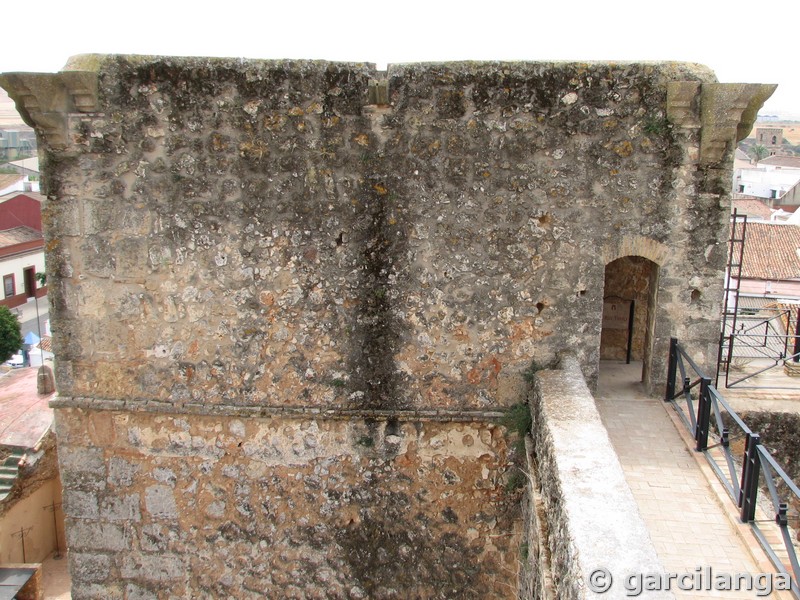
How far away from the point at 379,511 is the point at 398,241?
2119 mm

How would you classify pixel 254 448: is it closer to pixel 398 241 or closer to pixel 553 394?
pixel 398 241

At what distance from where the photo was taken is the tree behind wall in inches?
996

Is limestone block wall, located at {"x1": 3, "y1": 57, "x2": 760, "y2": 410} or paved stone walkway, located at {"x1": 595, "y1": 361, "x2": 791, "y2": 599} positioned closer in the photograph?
paved stone walkway, located at {"x1": 595, "y1": 361, "x2": 791, "y2": 599}

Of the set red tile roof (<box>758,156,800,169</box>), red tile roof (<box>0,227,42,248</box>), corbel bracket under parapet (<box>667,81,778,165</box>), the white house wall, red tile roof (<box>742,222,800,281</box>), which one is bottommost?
the white house wall

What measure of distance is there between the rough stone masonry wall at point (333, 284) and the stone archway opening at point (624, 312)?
149 cm

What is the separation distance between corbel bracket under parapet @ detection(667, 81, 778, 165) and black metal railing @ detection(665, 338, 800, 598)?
4.91 feet

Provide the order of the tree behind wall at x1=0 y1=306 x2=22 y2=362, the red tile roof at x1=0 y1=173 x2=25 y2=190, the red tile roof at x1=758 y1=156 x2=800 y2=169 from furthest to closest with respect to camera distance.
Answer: the red tile roof at x1=758 y1=156 x2=800 y2=169 < the red tile roof at x1=0 y1=173 x2=25 y2=190 < the tree behind wall at x1=0 y1=306 x2=22 y2=362

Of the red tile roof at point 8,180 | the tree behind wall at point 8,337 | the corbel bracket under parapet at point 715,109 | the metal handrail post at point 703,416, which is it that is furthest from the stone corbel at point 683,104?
the red tile roof at point 8,180

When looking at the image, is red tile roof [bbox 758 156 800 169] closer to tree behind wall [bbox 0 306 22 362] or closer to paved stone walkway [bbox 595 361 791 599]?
tree behind wall [bbox 0 306 22 362]

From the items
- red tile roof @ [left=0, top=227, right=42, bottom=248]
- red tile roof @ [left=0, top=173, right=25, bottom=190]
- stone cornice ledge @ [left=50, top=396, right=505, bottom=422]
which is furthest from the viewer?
red tile roof @ [left=0, top=173, right=25, bottom=190]

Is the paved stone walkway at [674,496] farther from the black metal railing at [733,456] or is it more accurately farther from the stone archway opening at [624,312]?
the stone archway opening at [624,312]

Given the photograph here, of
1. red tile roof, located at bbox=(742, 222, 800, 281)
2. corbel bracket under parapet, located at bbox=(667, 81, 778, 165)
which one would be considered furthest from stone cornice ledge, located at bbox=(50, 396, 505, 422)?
red tile roof, located at bbox=(742, 222, 800, 281)

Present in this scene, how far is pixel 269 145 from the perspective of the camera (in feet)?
16.6

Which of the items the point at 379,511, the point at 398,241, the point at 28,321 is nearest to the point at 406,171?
the point at 398,241
